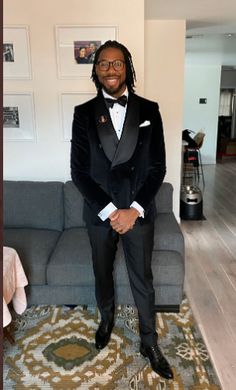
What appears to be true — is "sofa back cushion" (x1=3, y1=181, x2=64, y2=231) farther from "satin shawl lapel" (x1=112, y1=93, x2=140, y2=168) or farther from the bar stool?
the bar stool

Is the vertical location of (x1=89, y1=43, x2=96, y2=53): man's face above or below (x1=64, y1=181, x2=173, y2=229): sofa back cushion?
above

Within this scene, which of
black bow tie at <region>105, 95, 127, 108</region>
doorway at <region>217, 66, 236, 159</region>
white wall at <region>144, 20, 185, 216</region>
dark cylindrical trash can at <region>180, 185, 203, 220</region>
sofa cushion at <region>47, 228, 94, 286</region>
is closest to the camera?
black bow tie at <region>105, 95, 127, 108</region>

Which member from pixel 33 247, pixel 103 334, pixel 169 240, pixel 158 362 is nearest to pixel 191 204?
pixel 169 240

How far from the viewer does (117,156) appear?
5.40 feet

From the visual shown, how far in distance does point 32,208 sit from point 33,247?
457 millimetres

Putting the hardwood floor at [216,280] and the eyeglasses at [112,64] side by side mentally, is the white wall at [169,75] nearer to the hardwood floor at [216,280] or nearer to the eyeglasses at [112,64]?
the hardwood floor at [216,280]

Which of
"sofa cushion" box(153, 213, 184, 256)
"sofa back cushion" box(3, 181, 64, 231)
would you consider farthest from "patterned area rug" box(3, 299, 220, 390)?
"sofa back cushion" box(3, 181, 64, 231)

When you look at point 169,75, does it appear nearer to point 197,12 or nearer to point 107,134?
point 197,12

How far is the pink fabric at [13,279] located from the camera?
1.70m

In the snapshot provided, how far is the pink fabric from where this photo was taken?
5.57ft

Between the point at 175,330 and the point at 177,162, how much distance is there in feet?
7.32

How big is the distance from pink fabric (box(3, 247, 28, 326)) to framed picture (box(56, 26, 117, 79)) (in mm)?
1660

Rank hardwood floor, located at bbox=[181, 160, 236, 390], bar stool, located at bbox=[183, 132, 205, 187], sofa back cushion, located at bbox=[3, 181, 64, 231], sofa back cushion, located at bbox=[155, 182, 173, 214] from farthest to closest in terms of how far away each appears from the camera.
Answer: bar stool, located at bbox=[183, 132, 205, 187] < sofa back cushion, located at bbox=[155, 182, 173, 214] < sofa back cushion, located at bbox=[3, 181, 64, 231] < hardwood floor, located at bbox=[181, 160, 236, 390]

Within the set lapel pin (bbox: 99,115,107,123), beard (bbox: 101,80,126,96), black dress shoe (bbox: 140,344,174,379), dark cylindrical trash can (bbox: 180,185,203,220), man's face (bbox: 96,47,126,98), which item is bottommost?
black dress shoe (bbox: 140,344,174,379)
